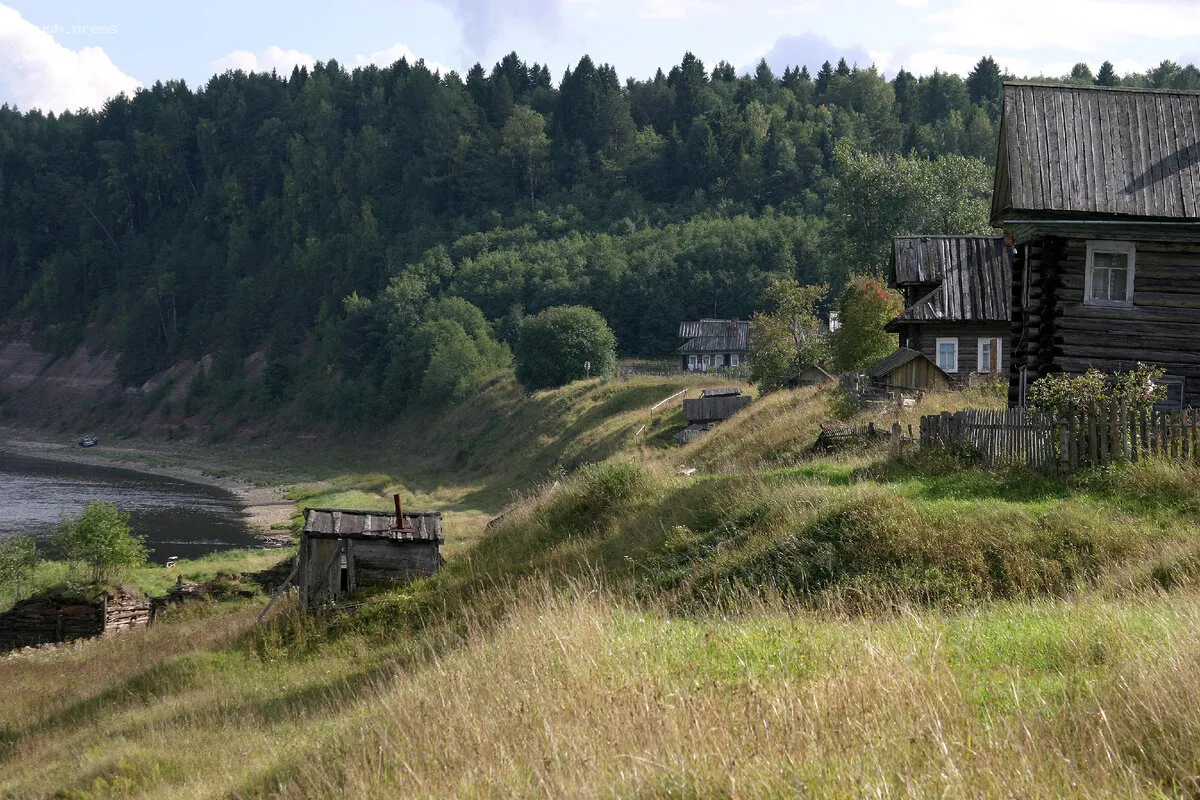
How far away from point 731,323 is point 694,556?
73.2 meters

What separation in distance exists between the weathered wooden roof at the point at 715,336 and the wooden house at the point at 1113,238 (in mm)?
63898

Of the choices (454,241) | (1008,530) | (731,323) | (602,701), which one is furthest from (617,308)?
(602,701)

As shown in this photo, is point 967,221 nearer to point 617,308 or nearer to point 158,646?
point 617,308

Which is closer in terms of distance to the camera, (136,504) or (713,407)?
(713,407)

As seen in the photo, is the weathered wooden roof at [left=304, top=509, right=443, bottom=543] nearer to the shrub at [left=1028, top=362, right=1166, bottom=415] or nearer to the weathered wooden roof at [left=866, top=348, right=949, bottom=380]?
the shrub at [left=1028, top=362, right=1166, bottom=415]

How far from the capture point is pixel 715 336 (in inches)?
3494

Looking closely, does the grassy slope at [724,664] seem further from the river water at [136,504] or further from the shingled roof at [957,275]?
the river water at [136,504]

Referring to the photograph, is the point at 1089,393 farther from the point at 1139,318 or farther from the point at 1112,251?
the point at 1112,251

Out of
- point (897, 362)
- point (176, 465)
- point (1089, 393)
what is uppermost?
point (1089, 393)

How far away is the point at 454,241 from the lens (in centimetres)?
12800

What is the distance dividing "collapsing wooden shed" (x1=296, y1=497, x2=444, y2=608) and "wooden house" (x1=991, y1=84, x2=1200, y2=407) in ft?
44.3

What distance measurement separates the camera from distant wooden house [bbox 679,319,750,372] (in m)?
87.6

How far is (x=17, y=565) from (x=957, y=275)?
34677mm

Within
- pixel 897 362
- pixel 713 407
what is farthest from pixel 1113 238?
pixel 713 407
